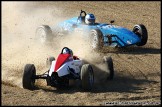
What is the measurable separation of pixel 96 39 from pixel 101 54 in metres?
0.72

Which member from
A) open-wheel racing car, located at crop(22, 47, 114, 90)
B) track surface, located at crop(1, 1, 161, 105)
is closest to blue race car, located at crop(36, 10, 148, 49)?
track surface, located at crop(1, 1, 161, 105)

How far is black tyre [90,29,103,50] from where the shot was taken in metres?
18.1

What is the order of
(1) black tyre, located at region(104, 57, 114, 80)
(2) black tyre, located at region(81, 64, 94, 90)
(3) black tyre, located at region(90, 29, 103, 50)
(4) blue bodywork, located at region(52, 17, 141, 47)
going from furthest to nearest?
(4) blue bodywork, located at region(52, 17, 141, 47) < (3) black tyre, located at region(90, 29, 103, 50) < (1) black tyre, located at region(104, 57, 114, 80) < (2) black tyre, located at region(81, 64, 94, 90)

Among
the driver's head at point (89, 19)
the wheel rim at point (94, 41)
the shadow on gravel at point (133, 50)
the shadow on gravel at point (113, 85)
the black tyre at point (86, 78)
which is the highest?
the driver's head at point (89, 19)

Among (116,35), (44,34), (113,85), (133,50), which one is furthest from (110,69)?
(44,34)

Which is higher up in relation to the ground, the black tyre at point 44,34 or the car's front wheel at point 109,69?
the black tyre at point 44,34

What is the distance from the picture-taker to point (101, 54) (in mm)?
17828

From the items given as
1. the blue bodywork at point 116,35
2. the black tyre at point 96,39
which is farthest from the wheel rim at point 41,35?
the black tyre at point 96,39

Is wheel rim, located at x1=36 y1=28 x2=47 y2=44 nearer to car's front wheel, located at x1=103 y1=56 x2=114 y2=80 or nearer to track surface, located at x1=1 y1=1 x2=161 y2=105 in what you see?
track surface, located at x1=1 y1=1 x2=161 y2=105

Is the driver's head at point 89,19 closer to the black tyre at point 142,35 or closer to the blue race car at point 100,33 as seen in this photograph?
the blue race car at point 100,33

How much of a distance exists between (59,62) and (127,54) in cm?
495

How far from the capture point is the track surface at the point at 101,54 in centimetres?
1273

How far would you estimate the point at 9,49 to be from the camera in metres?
19.4

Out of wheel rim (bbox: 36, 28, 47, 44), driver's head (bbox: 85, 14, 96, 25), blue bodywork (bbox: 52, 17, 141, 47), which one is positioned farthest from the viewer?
wheel rim (bbox: 36, 28, 47, 44)
